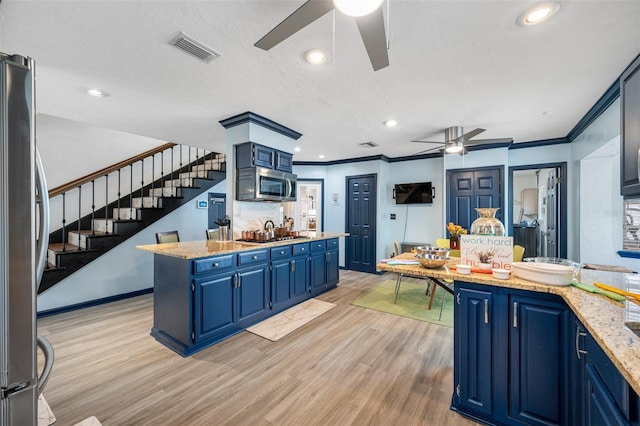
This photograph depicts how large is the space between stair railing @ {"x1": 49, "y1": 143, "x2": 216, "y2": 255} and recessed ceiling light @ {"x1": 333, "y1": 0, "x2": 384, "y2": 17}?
4.49m

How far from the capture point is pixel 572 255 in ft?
14.2

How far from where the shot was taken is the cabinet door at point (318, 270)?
4.13 metres

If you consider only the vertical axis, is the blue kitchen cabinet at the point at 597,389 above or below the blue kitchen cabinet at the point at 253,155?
below

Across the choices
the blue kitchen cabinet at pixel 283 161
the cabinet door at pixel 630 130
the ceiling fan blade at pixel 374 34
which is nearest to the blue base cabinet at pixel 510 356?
the cabinet door at pixel 630 130

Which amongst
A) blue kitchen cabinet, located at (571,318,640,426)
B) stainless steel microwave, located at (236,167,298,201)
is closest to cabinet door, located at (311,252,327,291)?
stainless steel microwave, located at (236,167,298,201)

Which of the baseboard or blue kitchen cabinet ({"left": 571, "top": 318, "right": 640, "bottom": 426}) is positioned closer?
blue kitchen cabinet ({"left": 571, "top": 318, "right": 640, "bottom": 426})

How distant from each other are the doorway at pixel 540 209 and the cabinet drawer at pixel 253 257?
4576 mm

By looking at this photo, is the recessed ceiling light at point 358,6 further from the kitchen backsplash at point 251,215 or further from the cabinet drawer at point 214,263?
the kitchen backsplash at point 251,215

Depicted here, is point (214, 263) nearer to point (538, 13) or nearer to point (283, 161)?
point (283, 161)

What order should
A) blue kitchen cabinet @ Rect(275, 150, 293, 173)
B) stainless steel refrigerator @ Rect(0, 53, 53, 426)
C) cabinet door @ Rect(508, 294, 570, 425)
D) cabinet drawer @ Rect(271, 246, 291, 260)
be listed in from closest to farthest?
stainless steel refrigerator @ Rect(0, 53, 53, 426), cabinet door @ Rect(508, 294, 570, 425), cabinet drawer @ Rect(271, 246, 291, 260), blue kitchen cabinet @ Rect(275, 150, 293, 173)

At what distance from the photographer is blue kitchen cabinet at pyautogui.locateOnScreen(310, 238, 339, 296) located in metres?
4.15

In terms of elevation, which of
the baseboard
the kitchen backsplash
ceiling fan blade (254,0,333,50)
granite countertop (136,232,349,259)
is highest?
ceiling fan blade (254,0,333,50)

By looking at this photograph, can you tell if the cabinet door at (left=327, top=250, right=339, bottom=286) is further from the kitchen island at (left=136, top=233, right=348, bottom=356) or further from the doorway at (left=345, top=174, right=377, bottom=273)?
the doorway at (left=345, top=174, right=377, bottom=273)

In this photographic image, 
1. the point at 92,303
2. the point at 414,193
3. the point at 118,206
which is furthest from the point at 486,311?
the point at 118,206
